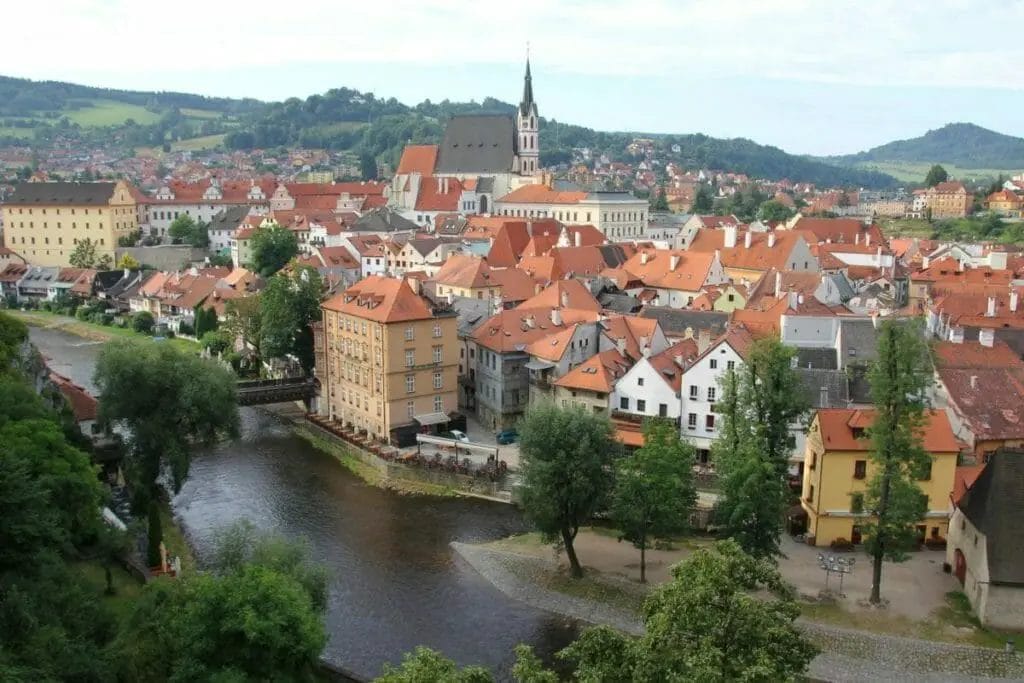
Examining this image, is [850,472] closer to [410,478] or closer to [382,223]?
[410,478]

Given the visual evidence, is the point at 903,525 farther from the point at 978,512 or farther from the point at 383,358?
the point at 383,358

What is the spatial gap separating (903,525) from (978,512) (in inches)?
81.1

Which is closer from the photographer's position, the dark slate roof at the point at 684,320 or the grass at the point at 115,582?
the grass at the point at 115,582

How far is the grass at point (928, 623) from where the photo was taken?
23.1 meters

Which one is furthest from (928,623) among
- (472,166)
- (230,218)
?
(472,166)

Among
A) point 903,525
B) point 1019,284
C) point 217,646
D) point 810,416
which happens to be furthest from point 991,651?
point 1019,284

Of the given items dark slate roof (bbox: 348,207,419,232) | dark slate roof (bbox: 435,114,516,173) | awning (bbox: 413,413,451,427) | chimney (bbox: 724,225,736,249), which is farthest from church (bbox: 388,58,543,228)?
awning (bbox: 413,413,451,427)

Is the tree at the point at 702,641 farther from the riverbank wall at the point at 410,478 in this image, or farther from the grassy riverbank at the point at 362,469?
the grassy riverbank at the point at 362,469

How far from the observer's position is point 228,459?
127ft

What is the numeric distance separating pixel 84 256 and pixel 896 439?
77.1 m

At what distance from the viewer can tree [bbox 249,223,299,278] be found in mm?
69688

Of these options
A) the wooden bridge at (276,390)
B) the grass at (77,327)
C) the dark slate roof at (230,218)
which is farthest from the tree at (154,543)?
the dark slate roof at (230,218)

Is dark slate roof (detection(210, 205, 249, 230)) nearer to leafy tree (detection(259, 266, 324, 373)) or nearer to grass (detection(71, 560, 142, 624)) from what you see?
leafy tree (detection(259, 266, 324, 373))

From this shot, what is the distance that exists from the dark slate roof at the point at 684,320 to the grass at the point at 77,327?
31375 mm
